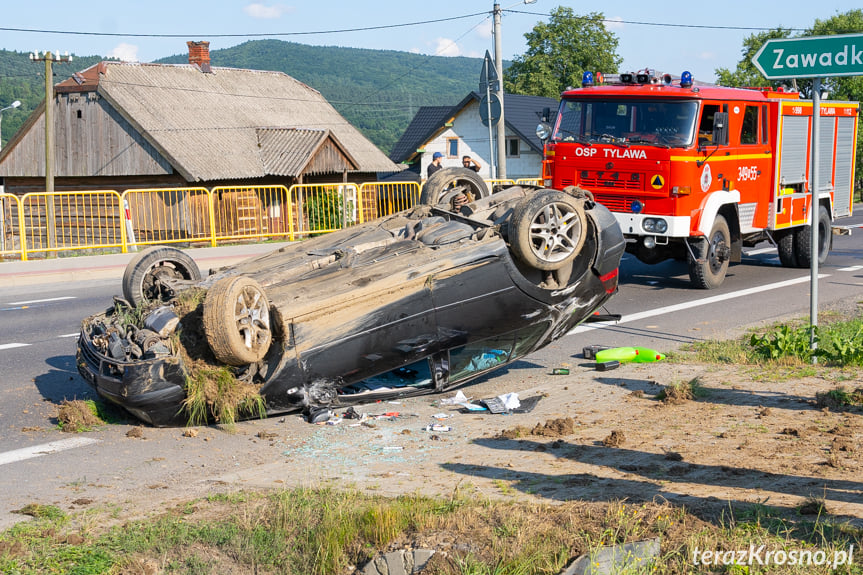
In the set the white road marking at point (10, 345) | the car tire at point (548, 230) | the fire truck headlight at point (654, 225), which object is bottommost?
the white road marking at point (10, 345)

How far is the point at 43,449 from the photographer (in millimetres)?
6336

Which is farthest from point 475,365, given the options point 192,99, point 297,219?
point 192,99

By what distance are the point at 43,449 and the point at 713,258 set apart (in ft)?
33.3

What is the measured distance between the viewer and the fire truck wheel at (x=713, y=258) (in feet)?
43.3

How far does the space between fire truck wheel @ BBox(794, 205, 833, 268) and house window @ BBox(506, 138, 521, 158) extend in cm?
4187

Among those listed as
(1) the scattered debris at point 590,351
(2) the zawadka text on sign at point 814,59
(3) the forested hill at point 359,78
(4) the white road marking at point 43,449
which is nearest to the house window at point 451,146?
(1) the scattered debris at point 590,351

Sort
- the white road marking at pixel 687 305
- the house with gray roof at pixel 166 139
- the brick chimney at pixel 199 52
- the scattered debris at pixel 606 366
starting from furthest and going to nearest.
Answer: the brick chimney at pixel 199 52, the house with gray roof at pixel 166 139, the white road marking at pixel 687 305, the scattered debris at pixel 606 366

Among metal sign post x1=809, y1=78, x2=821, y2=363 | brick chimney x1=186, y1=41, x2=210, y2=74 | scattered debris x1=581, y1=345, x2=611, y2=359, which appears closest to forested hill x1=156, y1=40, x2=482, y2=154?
brick chimney x1=186, y1=41, x2=210, y2=74

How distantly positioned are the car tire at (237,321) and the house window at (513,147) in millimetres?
52280

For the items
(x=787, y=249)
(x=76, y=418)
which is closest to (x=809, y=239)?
(x=787, y=249)

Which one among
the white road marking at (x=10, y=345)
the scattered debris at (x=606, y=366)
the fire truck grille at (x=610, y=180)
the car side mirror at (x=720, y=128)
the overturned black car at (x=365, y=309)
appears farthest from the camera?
the fire truck grille at (x=610, y=180)

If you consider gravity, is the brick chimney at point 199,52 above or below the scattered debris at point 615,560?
above

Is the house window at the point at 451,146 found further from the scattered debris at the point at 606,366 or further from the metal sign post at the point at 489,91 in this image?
the scattered debris at the point at 606,366

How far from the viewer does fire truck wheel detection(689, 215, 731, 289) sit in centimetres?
1321
